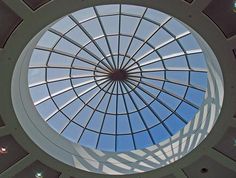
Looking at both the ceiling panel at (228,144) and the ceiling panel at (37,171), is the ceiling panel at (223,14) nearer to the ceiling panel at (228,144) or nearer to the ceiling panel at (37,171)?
the ceiling panel at (228,144)

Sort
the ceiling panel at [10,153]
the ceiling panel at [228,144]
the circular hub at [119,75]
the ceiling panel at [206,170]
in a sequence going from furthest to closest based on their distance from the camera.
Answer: the circular hub at [119,75] → the ceiling panel at [206,170] → the ceiling panel at [10,153] → the ceiling panel at [228,144]

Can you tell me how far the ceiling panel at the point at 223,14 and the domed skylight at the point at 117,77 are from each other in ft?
10.1

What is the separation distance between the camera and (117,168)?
69.0ft

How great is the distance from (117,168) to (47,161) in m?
3.92

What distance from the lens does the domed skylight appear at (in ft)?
64.5

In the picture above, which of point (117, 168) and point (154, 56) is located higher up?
point (154, 56)

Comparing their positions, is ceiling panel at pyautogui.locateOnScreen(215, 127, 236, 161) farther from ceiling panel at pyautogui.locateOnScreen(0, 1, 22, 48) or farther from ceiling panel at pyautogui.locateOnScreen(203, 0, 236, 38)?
ceiling panel at pyautogui.locateOnScreen(0, 1, 22, 48)

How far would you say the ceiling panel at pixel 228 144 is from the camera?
62.7 ft

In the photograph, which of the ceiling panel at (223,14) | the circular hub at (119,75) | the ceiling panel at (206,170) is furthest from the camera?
the circular hub at (119,75)

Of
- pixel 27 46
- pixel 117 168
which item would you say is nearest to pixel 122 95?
pixel 117 168

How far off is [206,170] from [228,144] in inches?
91.9

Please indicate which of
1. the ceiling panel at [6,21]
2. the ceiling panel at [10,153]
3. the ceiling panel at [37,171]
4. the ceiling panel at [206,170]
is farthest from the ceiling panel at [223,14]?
the ceiling panel at [37,171]

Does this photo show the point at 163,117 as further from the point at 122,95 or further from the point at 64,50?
the point at 64,50

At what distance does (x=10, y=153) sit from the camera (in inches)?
789
